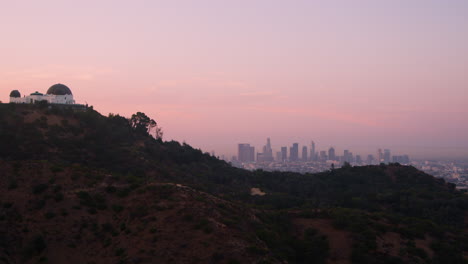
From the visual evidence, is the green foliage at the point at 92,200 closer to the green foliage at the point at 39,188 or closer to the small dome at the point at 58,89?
the green foliage at the point at 39,188

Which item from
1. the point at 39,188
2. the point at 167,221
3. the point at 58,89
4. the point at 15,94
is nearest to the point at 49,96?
the point at 58,89

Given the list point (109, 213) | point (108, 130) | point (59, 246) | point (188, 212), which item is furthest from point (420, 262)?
point (108, 130)

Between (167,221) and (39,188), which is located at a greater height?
(39,188)

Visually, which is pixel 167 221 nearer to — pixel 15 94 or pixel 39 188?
pixel 39 188

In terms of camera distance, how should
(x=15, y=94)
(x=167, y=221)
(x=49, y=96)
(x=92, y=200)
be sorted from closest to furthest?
(x=167, y=221)
(x=92, y=200)
(x=49, y=96)
(x=15, y=94)

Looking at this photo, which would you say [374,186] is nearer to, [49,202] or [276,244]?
[276,244]

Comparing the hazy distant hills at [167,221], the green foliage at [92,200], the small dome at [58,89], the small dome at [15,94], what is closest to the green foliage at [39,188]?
the hazy distant hills at [167,221]
